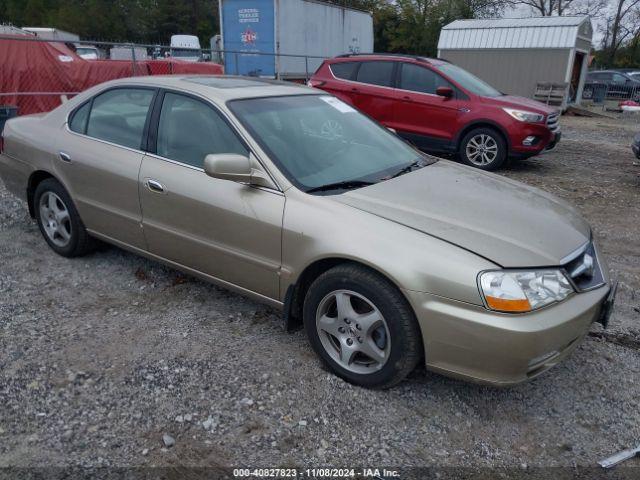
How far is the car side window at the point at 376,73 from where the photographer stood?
9188 mm

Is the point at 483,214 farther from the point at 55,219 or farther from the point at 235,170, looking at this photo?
the point at 55,219

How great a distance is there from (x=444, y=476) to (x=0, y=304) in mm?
3207

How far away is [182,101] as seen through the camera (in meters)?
3.67

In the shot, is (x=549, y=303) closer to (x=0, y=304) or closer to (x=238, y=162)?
(x=238, y=162)

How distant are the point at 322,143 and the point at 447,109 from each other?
5764 millimetres

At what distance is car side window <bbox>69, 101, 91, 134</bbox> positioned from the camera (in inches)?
167

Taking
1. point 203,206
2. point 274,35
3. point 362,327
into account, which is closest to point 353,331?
point 362,327

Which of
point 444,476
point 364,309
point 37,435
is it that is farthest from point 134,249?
point 444,476

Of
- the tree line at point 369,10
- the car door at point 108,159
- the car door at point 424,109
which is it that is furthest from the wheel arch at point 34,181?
the tree line at point 369,10

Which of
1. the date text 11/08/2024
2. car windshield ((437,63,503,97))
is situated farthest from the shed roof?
the date text 11/08/2024

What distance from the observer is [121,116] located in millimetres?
4027

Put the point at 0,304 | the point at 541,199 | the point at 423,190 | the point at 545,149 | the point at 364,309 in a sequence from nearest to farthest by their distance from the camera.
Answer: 1. the point at 364,309
2. the point at 423,190
3. the point at 541,199
4. the point at 0,304
5. the point at 545,149

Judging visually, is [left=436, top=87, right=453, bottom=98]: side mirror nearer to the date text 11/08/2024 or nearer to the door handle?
the door handle

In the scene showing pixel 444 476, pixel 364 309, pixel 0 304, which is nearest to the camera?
pixel 444 476
